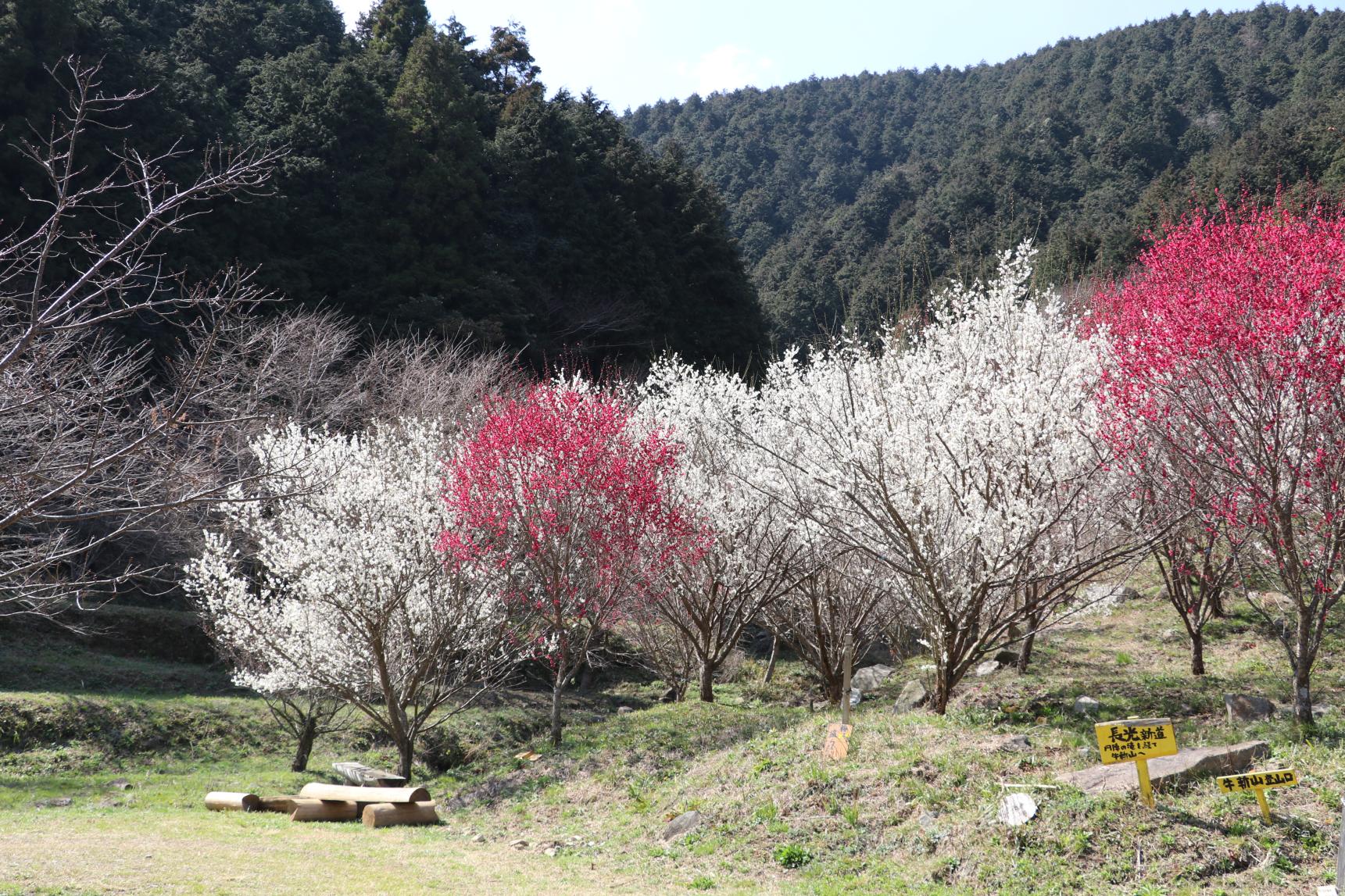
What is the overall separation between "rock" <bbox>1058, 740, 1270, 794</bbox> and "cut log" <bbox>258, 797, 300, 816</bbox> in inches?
278

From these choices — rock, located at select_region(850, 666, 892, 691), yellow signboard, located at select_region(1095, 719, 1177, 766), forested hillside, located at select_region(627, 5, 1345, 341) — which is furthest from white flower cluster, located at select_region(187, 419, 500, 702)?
forested hillside, located at select_region(627, 5, 1345, 341)

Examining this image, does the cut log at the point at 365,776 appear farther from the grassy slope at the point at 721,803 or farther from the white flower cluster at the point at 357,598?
the white flower cluster at the point at 357,598


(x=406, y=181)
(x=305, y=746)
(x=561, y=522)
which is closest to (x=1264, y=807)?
(x=561, y=522)

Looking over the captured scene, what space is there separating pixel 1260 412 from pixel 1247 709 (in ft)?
8.45

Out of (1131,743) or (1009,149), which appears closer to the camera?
(1131,743)

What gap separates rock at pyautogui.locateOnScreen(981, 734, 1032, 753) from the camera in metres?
6.72

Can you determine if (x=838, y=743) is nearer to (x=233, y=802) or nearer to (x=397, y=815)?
(x=397, y=815)

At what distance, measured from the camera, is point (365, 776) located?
10023 millimetres

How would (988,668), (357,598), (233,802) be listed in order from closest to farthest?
(233,802), (357,598), (988,668)

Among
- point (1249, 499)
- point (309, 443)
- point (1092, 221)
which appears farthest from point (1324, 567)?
point (1092, 221)

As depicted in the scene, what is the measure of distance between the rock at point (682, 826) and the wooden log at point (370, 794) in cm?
261

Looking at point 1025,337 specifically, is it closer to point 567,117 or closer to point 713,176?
point 567,117

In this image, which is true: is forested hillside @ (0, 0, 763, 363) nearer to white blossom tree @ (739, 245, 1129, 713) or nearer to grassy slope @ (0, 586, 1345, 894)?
grassy slope @ (0, 586, 1345, 894)

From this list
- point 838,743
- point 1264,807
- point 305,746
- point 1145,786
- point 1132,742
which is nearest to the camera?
point 1264,807
